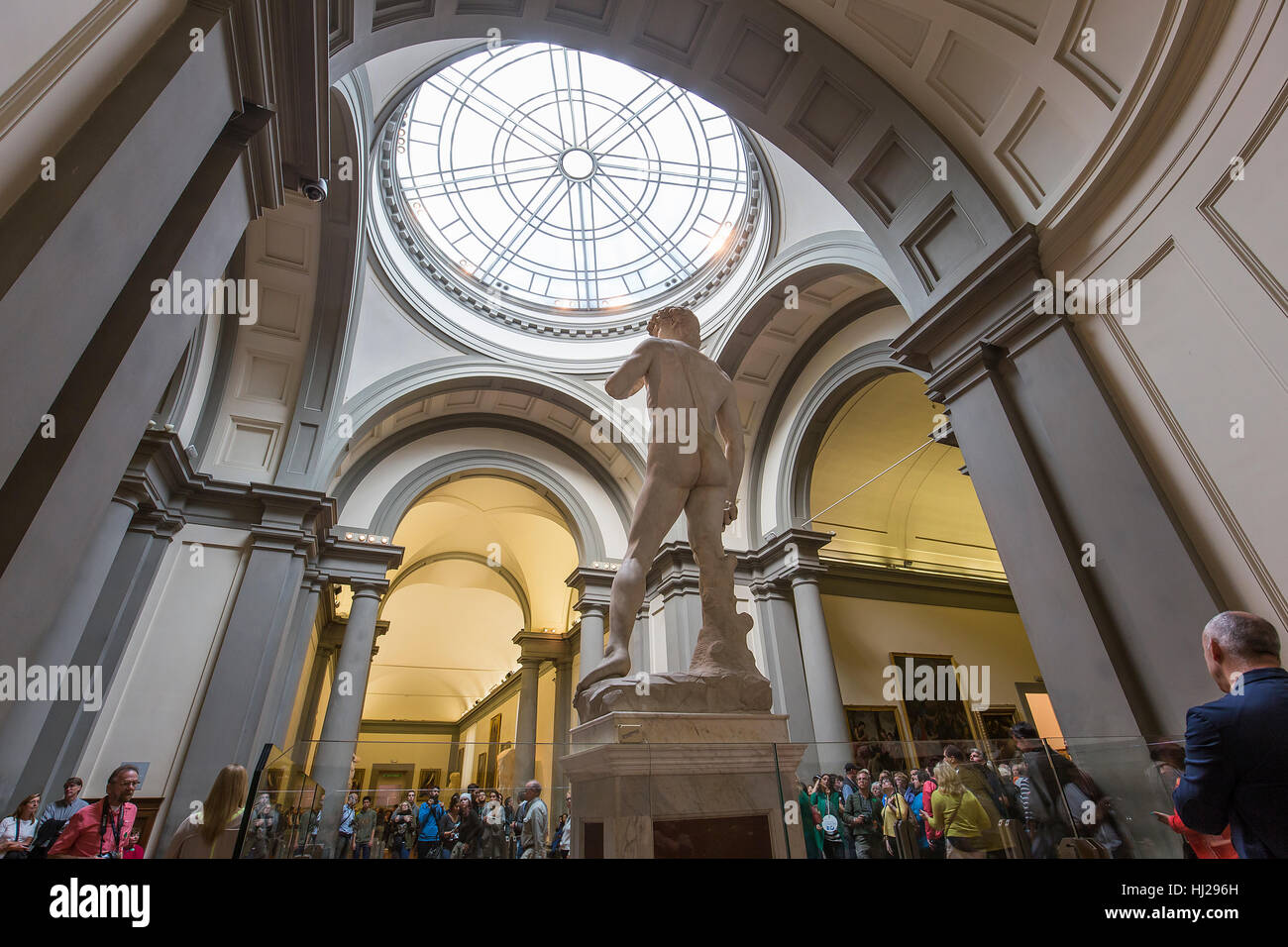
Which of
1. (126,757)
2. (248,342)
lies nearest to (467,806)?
(126,757)

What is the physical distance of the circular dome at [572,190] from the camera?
10.7 m

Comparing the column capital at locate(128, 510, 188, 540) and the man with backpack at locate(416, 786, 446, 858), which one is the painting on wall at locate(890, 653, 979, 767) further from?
the column capital at locate(128, 510, 188, 540)

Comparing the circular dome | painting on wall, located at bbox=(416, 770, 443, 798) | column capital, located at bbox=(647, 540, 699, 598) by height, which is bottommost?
painting on wall, located at bbox=(416, 770, 443, 798)

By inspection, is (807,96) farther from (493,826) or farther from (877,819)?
(493,826)

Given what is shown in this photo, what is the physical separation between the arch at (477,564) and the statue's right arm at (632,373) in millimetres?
12788

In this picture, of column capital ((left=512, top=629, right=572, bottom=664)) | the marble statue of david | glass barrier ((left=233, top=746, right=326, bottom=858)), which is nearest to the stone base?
the marble statue of david

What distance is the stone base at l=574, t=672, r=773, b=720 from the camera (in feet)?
8.33

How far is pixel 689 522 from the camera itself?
10.8ft

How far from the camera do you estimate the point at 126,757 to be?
589 cm

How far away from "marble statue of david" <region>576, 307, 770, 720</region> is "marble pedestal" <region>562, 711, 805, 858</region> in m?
0.17

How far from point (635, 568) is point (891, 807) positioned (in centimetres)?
144

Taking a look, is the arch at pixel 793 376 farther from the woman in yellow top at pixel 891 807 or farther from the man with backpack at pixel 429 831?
the man with backpack at pixel 429 831
